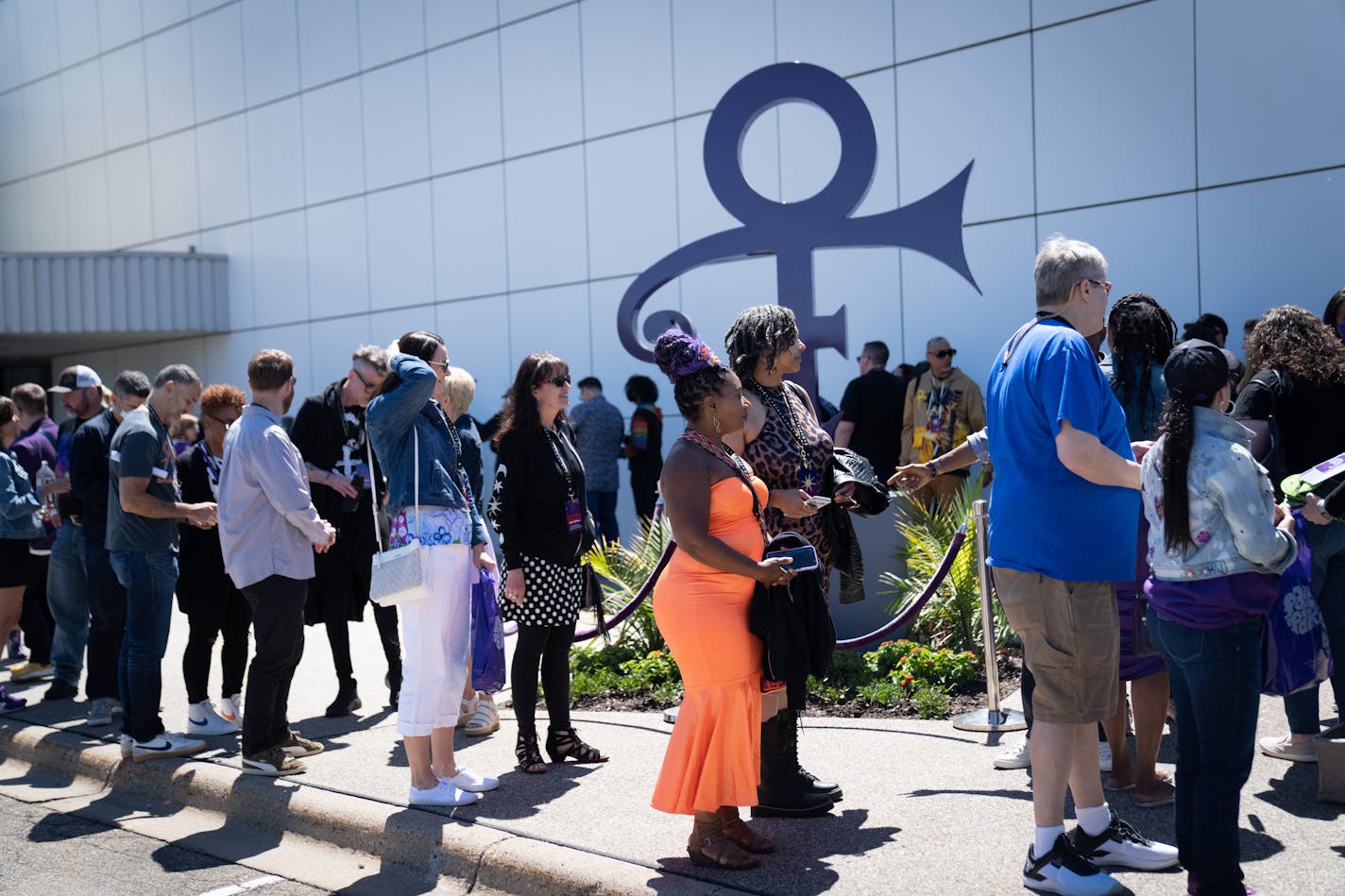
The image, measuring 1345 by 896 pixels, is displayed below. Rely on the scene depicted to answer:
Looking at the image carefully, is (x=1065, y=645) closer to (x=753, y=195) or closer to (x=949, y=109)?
(x=753, y=195)

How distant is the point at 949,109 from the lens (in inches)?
531

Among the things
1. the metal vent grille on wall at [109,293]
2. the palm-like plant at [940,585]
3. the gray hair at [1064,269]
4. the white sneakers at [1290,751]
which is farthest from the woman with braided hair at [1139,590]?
the metal vent grille on wall at [109,293]

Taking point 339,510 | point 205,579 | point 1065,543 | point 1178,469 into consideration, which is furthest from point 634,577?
point 1178,469

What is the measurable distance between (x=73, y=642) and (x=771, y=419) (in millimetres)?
5939

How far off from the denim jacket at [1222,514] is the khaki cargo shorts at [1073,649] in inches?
9.9

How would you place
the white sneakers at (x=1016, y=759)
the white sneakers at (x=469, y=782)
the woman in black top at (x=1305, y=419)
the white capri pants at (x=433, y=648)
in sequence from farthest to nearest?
the white sneakers at (x=469, y=782) → the white sneakers at (x=1016, y=759) → the white capri pants at (x=433, y=648) → the woman in black top at (x=1305, y=419)

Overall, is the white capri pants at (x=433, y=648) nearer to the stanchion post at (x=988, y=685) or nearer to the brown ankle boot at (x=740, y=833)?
the brown ankle boot at (x=740, y=833)

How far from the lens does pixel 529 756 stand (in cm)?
622

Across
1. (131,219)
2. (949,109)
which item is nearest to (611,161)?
(949,109)

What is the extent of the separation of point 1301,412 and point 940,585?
2636 millimetres

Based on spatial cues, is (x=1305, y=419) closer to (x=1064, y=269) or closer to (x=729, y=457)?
(x=1064, y=269)

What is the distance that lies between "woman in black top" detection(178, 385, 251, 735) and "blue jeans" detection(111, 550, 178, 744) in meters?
0.31

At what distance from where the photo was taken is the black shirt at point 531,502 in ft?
20.5

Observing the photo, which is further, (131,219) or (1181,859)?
(131,219)
